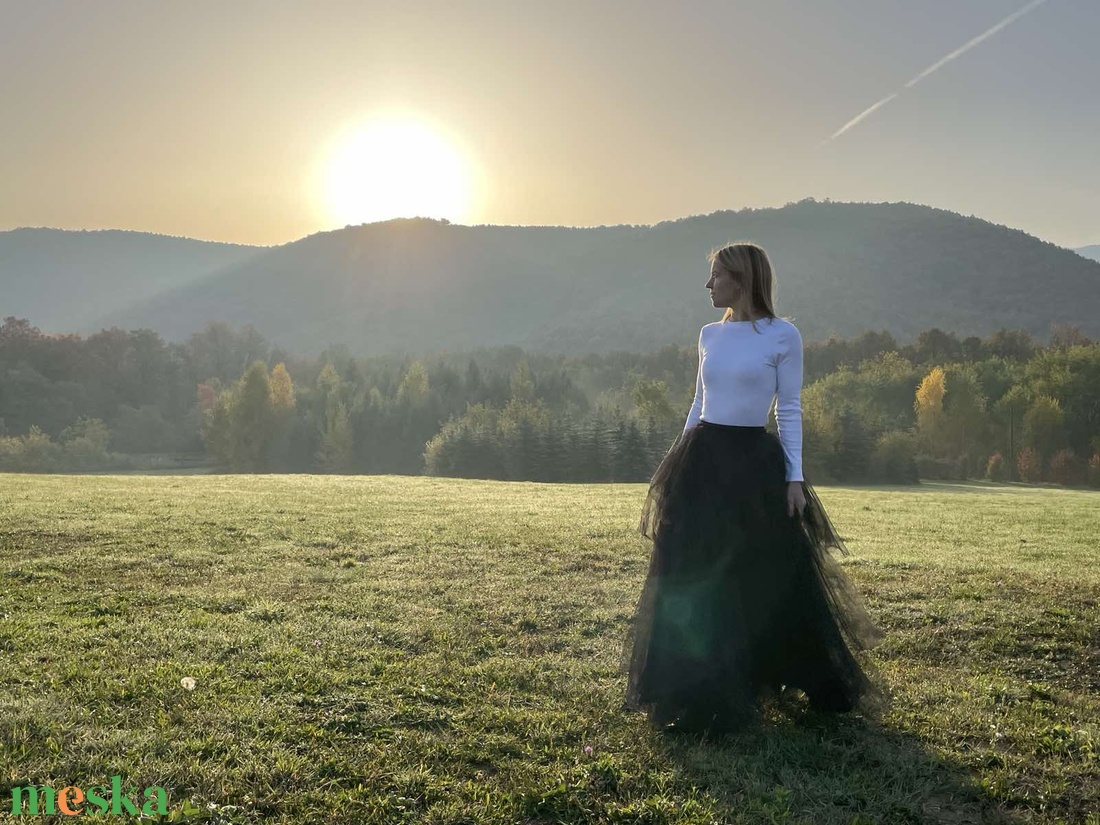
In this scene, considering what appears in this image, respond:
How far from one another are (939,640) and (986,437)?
286 ft

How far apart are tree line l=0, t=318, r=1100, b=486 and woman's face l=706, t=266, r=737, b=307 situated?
62190 millimetres

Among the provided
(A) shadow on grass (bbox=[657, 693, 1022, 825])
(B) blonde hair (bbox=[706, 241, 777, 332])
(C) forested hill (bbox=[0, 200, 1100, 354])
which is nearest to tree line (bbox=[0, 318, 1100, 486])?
(C) forested hill (bbox=[0, 200, 1100, 354])

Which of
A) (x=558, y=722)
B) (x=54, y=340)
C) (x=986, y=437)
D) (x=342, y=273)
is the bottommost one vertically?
(x=558, y=722)

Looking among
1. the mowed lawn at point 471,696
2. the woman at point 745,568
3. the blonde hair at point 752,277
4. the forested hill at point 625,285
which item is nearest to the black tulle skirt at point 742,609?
the woman at point 745,568

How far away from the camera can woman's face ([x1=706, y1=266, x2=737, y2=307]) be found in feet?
20.1

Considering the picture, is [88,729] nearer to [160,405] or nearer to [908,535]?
[908,535]

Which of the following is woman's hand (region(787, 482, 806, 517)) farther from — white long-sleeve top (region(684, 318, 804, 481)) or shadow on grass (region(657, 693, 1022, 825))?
shadow on grass (region(657, 693, 1022, 825))

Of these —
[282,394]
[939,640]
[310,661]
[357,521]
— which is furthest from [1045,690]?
[282,394]

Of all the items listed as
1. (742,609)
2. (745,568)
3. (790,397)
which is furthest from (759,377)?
(742,609)

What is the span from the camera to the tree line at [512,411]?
72000 millimetres

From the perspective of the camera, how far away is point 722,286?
6148mm

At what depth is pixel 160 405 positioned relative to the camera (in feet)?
370

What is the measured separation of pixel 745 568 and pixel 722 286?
2.31 meters

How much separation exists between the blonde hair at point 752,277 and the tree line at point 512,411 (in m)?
62.3
